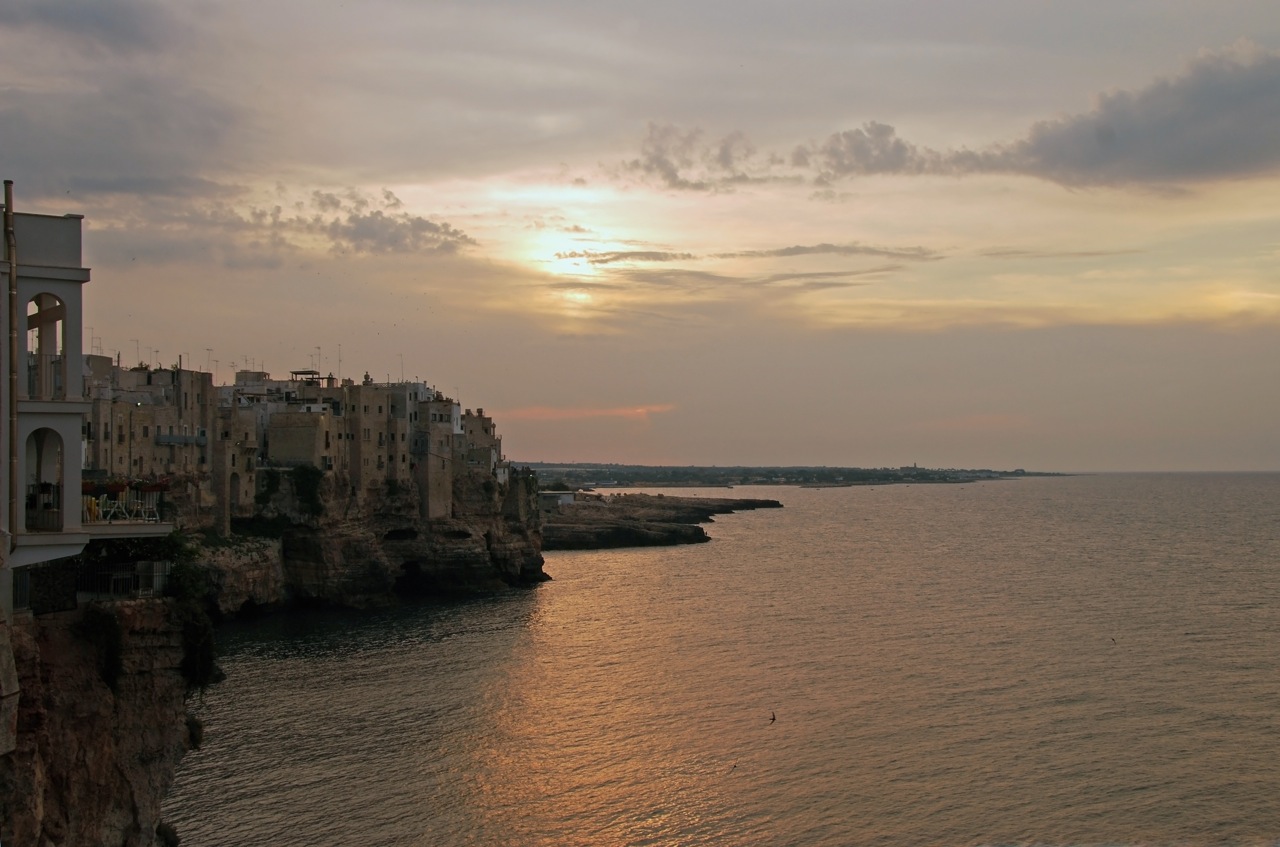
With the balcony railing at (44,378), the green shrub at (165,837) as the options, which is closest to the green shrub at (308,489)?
the green shrub at (165,837)

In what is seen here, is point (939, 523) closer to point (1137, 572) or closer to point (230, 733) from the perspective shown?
point (1137, 572)

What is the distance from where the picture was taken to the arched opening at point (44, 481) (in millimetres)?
19000

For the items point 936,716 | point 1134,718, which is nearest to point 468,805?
point 936,716

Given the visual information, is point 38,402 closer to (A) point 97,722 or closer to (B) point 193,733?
(A) point 97,722

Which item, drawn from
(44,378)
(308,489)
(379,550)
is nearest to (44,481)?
(44,378)

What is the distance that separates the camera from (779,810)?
35.2 metres

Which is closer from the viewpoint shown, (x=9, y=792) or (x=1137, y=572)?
(x=9, y=792)

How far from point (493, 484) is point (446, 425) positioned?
6.73 m

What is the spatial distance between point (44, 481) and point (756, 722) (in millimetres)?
31448

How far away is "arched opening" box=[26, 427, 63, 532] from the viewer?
1900 cm

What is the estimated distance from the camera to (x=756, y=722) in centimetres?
4475

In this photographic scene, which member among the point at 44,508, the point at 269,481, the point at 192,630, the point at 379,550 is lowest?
the point at 379,550

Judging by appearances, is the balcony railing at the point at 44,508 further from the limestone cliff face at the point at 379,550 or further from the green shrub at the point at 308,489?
the green shrub at the point at 308,489

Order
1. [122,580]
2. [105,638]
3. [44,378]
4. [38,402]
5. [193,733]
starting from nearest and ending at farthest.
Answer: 1. [38,402]
2. [44,378]
3. [105,638]
4. [122,580]
5. [193,733]
